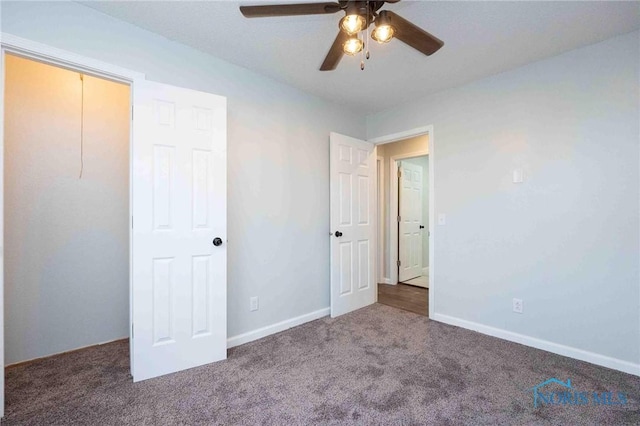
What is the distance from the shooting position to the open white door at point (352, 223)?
3.15 m

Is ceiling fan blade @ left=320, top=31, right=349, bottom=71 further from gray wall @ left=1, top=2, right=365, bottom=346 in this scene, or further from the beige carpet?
the beige carpet

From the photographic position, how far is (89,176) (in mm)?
2473

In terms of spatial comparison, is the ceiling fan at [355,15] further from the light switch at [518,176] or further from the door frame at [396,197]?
the door frame at [396,197]

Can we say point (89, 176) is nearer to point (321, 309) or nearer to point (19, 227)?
point (19, 227)

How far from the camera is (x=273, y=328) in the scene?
2.71 metres

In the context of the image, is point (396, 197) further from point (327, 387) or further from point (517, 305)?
point (327, 387)

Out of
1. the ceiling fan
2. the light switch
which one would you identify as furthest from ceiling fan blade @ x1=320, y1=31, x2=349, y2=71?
the light switch

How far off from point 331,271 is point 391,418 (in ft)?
5.40

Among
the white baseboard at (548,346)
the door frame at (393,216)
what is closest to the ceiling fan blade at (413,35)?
the white baseboard at (548,346)

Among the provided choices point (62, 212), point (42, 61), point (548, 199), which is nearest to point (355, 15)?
point (42, 61)

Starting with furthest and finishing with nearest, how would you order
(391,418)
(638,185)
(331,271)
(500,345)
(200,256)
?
1. (331,271)
2. (500,345)
3. (200,256)
4. (638,185)
5. (391,418)

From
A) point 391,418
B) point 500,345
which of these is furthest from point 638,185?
point 391,418

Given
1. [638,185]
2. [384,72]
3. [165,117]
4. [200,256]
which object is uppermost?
[384,72]

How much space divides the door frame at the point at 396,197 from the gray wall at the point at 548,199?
0.06 m
